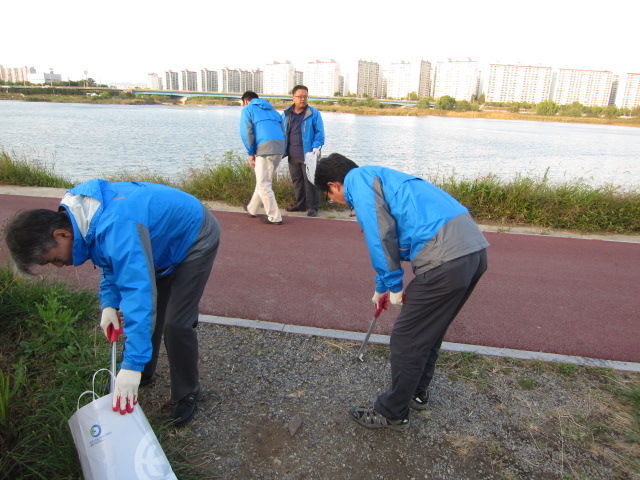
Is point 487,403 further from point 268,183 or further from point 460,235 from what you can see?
point 268,183

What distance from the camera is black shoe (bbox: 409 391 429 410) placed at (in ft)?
10.5

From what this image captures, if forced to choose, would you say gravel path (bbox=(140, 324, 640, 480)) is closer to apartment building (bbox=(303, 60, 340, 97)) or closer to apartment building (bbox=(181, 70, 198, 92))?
apartment building (bbox=(303, 60, 340, 97))

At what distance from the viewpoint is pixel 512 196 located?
8.63 m

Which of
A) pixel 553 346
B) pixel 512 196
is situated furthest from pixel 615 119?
pixel 553 346

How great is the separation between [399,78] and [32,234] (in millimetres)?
113101

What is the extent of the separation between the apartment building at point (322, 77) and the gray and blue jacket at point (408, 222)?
91159 mm

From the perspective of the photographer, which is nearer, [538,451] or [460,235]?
[460,235]

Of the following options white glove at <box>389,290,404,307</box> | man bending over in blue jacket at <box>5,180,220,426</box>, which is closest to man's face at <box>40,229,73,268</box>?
man bending over in blue jacket at <box>5,180,220,426</box>

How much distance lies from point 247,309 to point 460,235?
8.78 feet

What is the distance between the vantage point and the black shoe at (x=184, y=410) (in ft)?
9.60

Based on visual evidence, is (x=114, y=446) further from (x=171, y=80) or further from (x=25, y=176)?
(x=171, y=80)

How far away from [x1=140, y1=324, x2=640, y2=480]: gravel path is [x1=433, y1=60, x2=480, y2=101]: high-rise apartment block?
98939 millimetres

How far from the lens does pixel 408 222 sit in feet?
8.35

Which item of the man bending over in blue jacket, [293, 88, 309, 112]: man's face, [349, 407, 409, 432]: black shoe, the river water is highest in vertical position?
[293, 88, 309, 112]: man's face
